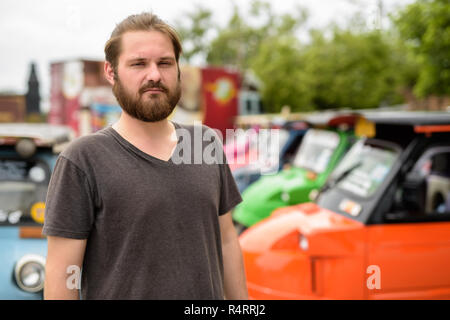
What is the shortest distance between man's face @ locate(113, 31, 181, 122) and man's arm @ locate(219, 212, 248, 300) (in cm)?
55

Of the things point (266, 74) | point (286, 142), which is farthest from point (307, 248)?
point (266, 74)

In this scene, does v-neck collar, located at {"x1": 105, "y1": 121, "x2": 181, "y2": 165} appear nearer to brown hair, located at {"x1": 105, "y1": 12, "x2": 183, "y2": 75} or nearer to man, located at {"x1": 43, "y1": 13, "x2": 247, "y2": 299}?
man, located at {"x1": 43, "y1": 13, "x2": 247, "y2": 299}

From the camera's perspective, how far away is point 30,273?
2855 mm

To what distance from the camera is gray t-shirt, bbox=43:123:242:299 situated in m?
1.39

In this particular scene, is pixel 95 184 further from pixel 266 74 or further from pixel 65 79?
pixel 266 74

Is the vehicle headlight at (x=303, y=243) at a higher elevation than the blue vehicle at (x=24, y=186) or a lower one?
lower

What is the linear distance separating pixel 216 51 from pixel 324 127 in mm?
20546

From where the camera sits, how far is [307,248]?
10.1ft

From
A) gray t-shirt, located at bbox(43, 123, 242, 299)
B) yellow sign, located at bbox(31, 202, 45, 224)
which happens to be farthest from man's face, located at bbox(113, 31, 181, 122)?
yellow sign, located at bbox(31, 202, 45, 224)

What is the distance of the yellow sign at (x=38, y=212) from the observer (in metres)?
3.28

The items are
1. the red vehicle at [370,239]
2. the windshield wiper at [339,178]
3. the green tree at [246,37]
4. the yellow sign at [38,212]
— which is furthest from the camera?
the green tree at [246,37]

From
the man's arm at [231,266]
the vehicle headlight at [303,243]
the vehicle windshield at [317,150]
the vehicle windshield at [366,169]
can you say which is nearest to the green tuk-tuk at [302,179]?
the vehicle windshield at [317,150]

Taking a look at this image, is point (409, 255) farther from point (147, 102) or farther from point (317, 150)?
point (317, 150)

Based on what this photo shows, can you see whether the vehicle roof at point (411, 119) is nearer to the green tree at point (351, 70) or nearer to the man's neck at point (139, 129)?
the man's neck at point (139, 129)
